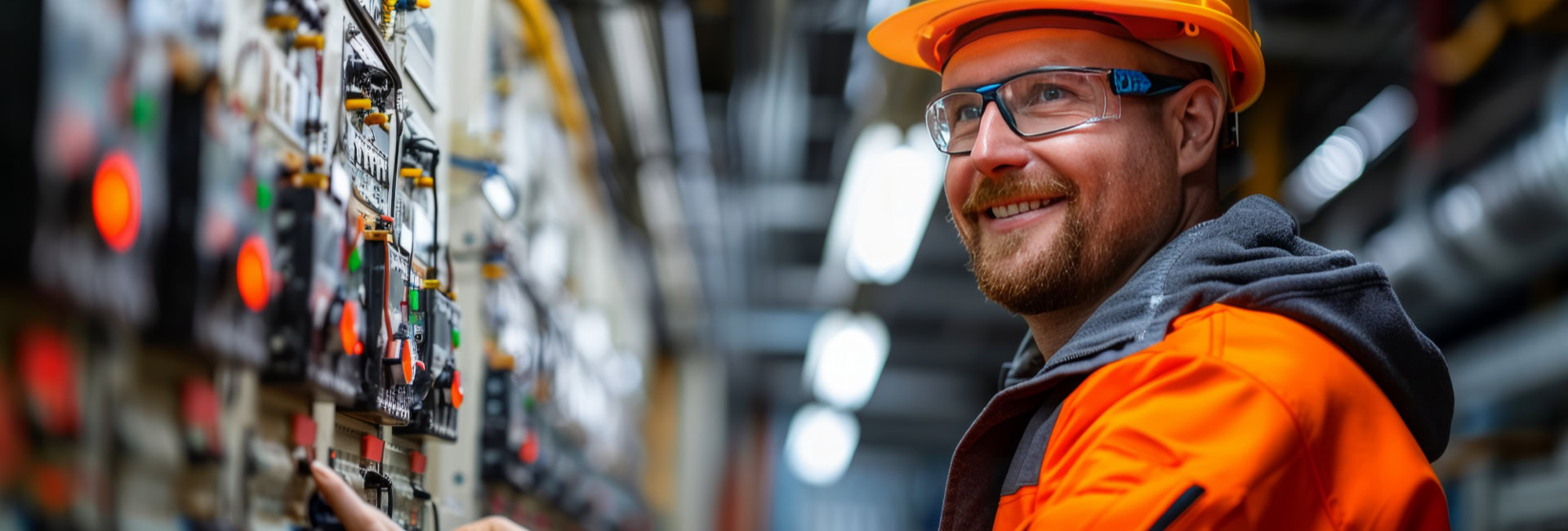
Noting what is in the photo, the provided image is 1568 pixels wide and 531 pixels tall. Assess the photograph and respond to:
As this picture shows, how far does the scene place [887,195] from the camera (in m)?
5.64

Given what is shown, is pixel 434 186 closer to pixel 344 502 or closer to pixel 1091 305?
pixel 344 502

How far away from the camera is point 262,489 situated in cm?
135

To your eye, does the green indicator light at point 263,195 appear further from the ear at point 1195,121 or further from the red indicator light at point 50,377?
the ear at point 1195,121

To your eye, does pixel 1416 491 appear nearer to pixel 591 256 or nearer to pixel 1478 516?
pixel 591 256

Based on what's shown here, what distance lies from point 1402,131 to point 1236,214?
5.72 metres

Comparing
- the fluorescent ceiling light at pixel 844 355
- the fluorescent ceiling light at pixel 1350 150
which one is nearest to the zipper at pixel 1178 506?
the fluorescent ceiling light at pixel 1350 150

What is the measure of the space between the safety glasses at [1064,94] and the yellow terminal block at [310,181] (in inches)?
38.0

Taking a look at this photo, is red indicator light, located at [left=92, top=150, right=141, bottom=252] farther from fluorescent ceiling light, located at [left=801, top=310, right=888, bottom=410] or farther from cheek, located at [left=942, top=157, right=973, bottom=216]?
fluorescent ceiling light, located at [left=801, top=310, right=888, bottom=410]

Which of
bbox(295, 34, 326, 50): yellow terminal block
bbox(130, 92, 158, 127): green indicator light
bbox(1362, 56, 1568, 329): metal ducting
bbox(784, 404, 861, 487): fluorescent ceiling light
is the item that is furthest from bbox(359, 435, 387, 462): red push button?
bbox(784, 404, 861, 487): fluorescent ceiling light

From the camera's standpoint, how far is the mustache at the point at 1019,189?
1825mm

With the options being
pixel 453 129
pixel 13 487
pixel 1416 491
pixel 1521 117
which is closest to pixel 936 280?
pixel 1521 117

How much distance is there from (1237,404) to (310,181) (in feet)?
3.37

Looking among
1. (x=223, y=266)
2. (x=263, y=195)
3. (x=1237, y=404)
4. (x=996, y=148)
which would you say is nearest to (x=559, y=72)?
(x=996, y=148)

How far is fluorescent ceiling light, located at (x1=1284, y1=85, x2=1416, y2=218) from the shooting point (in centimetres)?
632
